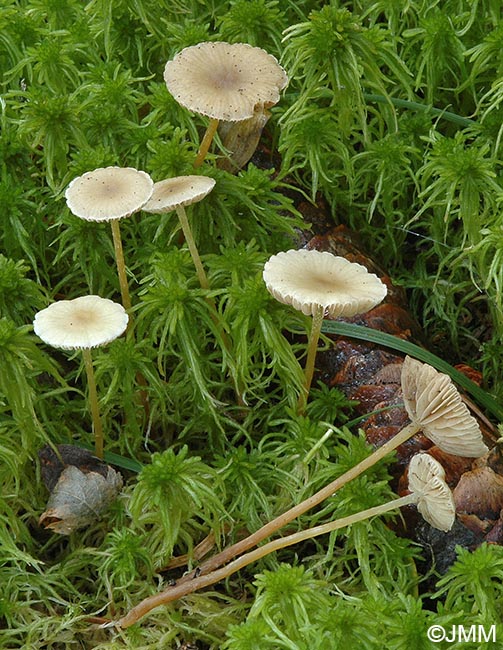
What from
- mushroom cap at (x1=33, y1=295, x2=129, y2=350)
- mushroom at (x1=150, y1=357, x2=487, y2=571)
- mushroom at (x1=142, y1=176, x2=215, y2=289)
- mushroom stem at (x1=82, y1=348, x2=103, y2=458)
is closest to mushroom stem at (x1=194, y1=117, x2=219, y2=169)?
mushroom at (x1=142, y1=176, x2=215, y2=289)

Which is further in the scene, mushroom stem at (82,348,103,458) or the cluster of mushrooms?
mushroom stem at (82,348,103,458)

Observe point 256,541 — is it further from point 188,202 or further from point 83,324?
point 188,202

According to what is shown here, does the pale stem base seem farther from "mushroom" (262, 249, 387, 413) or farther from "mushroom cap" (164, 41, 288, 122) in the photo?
"mushroom cap" (164, 41, 288, 122)

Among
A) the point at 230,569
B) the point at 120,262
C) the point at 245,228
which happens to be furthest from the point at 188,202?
the point at 230,569

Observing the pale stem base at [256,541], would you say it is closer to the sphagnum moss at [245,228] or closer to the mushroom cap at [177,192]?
the sphagnum moss at [245,228]

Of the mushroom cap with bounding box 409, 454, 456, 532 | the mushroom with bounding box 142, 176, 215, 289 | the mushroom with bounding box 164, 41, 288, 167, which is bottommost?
the mushroom cap with bounding box 409, 454, 456, 532
